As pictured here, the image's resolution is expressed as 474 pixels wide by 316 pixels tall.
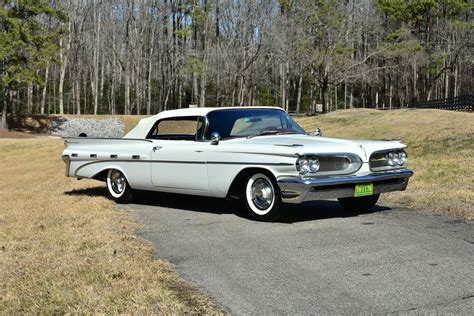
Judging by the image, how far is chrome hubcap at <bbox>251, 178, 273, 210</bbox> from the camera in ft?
23.5

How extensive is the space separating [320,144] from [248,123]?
4.59ft

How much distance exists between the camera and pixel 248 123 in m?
8.19

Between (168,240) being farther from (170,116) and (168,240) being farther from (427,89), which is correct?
(427,89)

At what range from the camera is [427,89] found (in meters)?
64.3

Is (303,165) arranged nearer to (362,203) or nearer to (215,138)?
(215,138)

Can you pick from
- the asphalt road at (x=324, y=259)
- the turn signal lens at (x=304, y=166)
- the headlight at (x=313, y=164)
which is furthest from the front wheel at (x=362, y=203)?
the turn signal lens at (x=304, y=166)

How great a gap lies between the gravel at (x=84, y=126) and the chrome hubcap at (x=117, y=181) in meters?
34.1

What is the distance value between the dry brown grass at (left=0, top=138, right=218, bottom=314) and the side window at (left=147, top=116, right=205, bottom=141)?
1406 millimetres

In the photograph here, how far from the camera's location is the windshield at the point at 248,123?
805 cm

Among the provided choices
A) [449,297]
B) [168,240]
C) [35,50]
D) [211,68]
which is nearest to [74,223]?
[168,240]

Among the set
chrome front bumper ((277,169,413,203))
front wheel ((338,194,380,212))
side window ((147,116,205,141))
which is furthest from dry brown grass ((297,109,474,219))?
side window ((147,116,205,141))

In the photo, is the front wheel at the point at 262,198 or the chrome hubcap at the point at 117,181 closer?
the front wheel at the point at 262,198

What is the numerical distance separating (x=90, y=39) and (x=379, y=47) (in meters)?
36.0

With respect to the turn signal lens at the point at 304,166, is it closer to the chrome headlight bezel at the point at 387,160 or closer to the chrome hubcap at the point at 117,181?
the chrome headlight bezel at the point at 387,160
